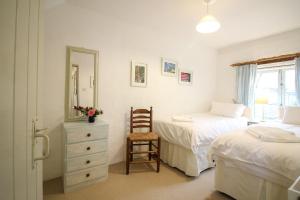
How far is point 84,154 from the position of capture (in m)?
1.91

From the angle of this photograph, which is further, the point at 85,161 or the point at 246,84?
the point at 246,84

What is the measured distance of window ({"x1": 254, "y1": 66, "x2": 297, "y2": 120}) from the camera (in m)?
3.05

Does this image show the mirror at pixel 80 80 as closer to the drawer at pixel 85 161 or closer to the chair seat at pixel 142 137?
the drawer at pixel 85 161

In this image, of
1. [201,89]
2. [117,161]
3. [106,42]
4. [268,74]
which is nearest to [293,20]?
[268,74]

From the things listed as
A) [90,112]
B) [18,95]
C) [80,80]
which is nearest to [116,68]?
[80,80]

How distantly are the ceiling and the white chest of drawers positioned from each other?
1630 millimetres

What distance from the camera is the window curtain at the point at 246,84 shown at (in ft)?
11.2

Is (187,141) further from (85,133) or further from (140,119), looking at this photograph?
(85,133)

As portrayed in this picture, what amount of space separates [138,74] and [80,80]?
990 millimetres

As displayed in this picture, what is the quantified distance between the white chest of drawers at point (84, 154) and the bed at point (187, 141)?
988 mm

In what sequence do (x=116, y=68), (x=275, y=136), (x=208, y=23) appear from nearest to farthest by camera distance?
(x=275, y=136) < (x=208, y=23) < (x=116, y=68)

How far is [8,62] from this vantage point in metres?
0.56

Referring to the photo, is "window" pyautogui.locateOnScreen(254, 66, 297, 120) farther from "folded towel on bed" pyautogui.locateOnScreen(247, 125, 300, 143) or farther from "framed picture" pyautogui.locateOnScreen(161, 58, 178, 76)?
"framed picture" pyautogui.locateOnScreen(161, 58, 178, 76)

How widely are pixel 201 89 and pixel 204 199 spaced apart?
2.66m
